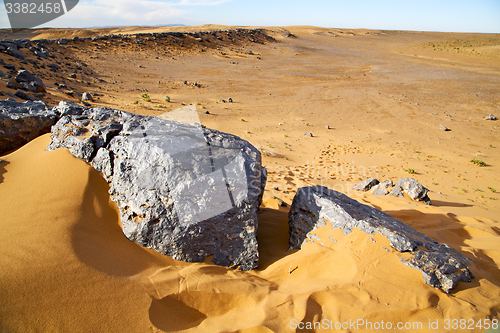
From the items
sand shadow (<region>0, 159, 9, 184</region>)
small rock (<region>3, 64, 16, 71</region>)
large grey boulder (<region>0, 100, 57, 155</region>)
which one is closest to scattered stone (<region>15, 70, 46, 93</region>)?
small rock (<region>3, 64, 16, 71</region>)

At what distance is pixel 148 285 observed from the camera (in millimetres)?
2457

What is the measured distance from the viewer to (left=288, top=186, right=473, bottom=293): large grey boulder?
2.70 meters

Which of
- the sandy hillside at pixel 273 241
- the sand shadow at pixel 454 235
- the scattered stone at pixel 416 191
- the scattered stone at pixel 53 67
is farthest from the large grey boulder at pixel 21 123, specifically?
the scattered stone at pixel 53 67

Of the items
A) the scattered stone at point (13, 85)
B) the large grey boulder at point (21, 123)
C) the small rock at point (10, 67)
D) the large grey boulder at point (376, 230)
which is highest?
the large grey boulder at point (21, 123)

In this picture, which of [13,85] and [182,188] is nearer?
[182,188]

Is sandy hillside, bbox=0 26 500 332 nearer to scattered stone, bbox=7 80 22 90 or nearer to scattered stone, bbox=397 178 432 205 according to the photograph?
scattered stone, bbox=7 80 22 90

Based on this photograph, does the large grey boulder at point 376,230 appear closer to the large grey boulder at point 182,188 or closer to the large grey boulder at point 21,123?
the large grey boulder at point 182,188

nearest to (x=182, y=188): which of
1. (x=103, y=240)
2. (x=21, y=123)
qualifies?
(x=103, y=240)

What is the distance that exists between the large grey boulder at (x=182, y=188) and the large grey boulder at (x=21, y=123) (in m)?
1.12

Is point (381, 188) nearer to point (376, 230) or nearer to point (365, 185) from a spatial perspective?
point (365, 185)

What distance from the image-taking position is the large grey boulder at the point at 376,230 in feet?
8.86

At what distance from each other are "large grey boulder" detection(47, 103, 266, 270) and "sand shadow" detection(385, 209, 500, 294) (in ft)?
7.57

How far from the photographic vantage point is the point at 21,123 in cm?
380

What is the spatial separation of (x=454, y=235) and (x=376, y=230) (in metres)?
2.17
